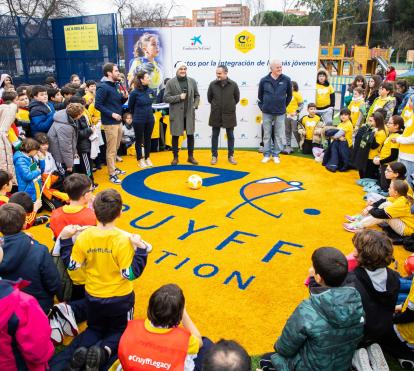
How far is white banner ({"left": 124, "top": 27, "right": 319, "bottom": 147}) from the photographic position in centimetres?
812

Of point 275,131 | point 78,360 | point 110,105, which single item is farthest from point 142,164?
point 78,360

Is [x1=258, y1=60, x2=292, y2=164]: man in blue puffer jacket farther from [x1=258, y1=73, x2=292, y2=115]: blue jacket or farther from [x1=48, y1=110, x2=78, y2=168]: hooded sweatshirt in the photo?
[x1=48, y1=110, x2=78, y2=168]: hooded sweatshirt

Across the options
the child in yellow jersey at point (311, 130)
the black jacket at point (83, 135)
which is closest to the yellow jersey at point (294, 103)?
the child in yellow jersey at point (311, 130)

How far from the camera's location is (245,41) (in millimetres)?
8164

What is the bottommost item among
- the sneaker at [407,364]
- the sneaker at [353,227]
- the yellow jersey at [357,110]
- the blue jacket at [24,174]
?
the sneaker at [407,364]

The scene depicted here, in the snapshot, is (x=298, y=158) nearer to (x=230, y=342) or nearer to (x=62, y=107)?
(x=62, y=107)

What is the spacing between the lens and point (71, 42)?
12359 millimetres

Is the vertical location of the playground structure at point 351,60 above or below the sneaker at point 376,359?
above

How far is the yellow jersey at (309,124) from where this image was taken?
7855mm

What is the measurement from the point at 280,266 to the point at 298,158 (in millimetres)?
4280

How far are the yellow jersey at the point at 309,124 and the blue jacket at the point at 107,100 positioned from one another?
363cm

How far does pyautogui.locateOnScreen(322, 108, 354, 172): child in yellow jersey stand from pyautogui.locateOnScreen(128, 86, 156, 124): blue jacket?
3222 millimetres

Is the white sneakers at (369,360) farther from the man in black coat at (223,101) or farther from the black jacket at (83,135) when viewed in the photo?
the man in black coat at (223,101)

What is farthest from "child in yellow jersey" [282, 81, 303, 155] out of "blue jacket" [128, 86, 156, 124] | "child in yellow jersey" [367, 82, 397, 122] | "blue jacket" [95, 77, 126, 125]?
"blue jacket" [95, 77, 126, 125]
